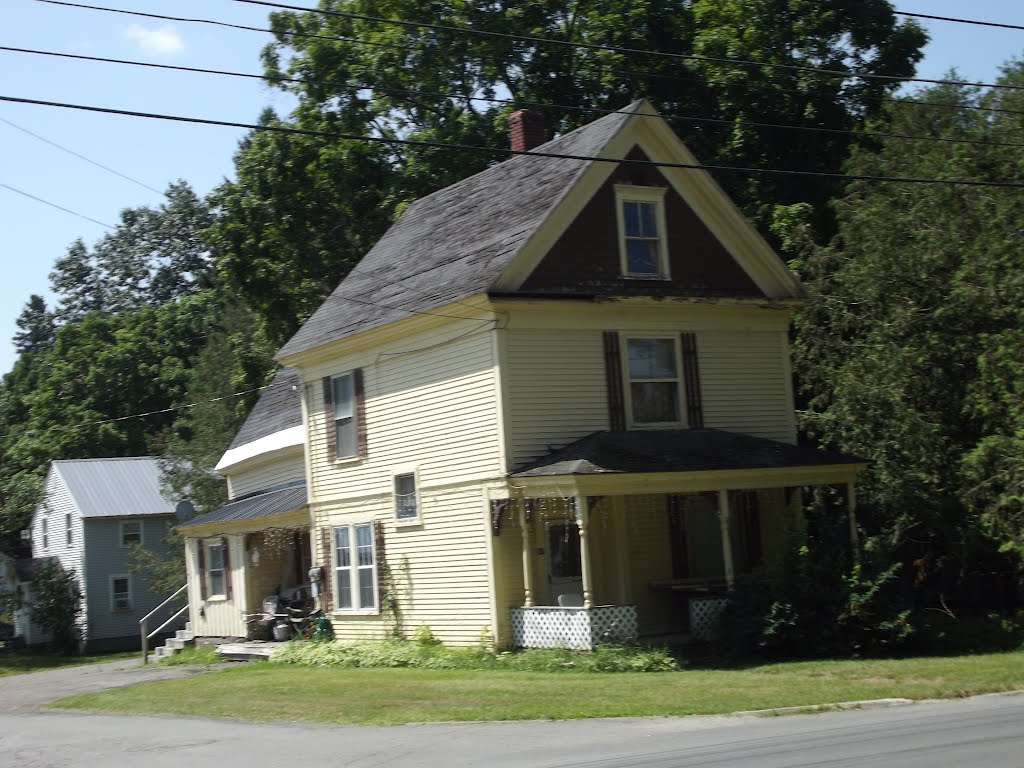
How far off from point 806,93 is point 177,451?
22970 millimetres

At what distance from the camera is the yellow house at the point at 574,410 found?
21641 millimetres

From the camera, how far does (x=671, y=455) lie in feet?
70.7

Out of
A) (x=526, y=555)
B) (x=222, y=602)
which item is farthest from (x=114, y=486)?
(x=526, y=555)

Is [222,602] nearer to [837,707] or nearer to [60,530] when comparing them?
[837,707]

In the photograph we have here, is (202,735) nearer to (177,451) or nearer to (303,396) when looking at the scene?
(303,396)

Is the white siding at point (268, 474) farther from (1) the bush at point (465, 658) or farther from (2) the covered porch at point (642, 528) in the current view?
(2) the covered porch at point (642, 528)

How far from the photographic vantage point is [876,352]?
25047mm

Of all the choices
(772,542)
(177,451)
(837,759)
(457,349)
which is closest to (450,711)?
(837,759)

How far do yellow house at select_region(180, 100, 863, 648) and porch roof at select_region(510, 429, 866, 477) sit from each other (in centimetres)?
6

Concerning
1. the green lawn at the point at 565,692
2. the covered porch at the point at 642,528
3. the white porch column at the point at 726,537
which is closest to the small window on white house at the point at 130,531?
the green lawn at the point at 565,692

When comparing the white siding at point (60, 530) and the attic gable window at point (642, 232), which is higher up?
the attic gable window at point (642, 232)

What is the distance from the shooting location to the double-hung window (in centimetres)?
2552

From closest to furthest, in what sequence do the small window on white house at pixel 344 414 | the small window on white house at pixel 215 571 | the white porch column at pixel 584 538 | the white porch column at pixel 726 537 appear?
the white porch column at pixel 584 538, the white porch column at pixel 726 537, the small window on white house at pixel 344 414, the small window on white house at pixel 215 571

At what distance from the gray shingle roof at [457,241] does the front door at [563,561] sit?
4.67 m
